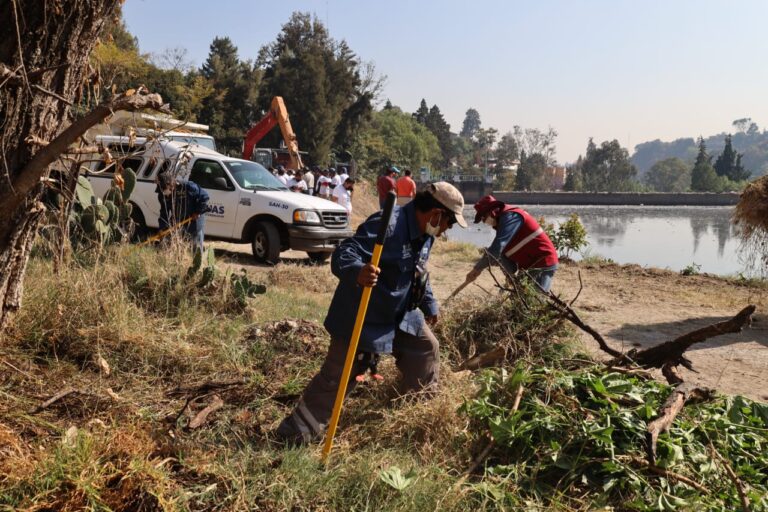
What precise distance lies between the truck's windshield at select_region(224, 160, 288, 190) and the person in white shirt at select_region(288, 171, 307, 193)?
5017mm

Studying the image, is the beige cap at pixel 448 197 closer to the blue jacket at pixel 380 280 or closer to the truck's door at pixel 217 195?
the blue jacket at pixel 380 280

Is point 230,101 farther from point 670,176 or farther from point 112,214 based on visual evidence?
point 670,176

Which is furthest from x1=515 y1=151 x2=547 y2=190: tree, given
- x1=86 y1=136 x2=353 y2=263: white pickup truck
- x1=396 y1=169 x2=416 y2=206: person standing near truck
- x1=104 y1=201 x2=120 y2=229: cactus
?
x1=104 y1=201 x2=120 y2=229: cactus

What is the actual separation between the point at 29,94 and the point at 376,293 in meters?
2.51

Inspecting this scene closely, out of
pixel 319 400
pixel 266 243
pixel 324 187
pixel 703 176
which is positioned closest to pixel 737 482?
pixel 319 400

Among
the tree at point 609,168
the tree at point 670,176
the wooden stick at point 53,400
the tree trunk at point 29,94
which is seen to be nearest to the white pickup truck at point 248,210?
the tree trunk at point 29,94

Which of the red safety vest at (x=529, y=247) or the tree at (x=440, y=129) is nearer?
the red safety vest at (x=529, y=247)

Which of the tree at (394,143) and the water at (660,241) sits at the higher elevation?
the tree at (394,143)

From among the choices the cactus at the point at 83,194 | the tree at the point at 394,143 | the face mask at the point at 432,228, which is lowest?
the face mask at the point at 432,228

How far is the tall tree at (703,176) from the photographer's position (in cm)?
8344

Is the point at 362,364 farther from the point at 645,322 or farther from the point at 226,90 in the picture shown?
the point at 226,90

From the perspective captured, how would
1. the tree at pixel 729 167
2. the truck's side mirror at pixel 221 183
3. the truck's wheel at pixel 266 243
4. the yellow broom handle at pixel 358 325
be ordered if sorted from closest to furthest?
the yellow broom handle at pixel 358 325 → the truck's wheel at pixel 266 243 → the truck's side mirror at pixel 221 183 → the tree at pixel 729 167

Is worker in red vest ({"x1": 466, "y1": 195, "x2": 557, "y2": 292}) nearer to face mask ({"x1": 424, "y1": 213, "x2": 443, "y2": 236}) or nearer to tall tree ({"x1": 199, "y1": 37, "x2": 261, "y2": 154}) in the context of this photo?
face mask ({"x1": 424, "y1": 213, "x2": 443, "y2": 236})

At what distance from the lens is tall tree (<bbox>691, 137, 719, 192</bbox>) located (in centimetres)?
8344
